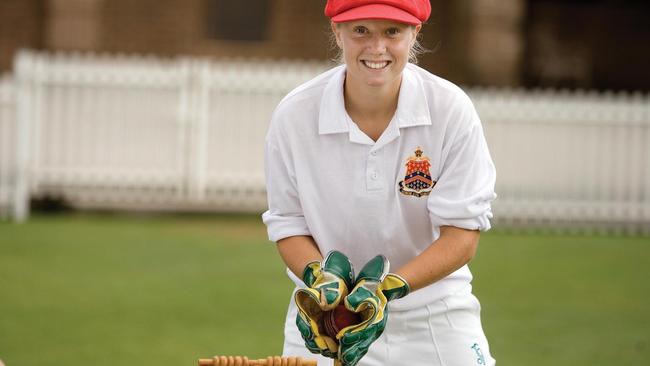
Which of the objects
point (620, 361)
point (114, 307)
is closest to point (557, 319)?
point (620, 361)

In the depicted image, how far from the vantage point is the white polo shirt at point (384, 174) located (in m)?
3.60

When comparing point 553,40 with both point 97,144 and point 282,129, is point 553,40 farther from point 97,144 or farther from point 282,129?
point 282,129

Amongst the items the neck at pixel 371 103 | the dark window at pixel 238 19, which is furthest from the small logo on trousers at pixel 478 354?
the dark window at pixel 238 19

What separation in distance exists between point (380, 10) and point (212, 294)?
5649 millimetres

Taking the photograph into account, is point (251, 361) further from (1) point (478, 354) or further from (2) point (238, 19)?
(2) point (238, 19)

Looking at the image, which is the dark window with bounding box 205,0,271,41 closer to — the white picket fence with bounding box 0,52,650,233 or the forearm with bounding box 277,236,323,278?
the white picket fence with bounding box 0,52,650,233

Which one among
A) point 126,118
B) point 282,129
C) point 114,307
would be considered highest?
point 282,129

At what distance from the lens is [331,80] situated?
12.4ft

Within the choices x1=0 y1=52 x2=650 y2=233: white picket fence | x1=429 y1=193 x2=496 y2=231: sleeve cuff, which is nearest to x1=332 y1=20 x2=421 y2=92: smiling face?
x1=429 y1=193 x2=496 y2=231: sleeve cuff

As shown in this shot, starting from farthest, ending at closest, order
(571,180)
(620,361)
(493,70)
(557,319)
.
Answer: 1. (493,70)
2. (571,180)
3. (557,319)
4. (620,361)

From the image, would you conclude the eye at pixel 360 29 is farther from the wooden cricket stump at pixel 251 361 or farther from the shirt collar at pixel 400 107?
the wooden cricket stump at pixel 251 361

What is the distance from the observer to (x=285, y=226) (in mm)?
3746

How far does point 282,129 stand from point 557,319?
16.4 feet

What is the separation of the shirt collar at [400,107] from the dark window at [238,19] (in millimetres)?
15418
